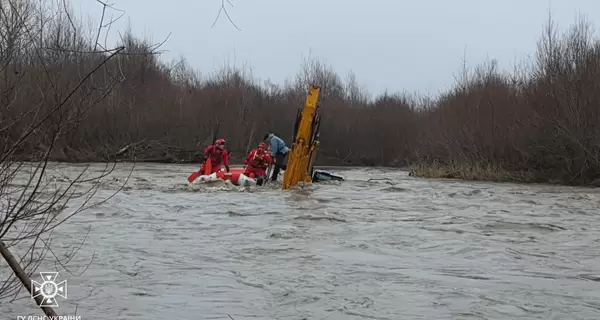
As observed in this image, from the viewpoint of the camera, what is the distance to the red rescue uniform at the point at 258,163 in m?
18.5

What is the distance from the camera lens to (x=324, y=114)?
5134 centimetres

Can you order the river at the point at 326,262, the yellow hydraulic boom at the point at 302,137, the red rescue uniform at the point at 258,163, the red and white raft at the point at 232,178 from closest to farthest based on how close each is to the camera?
the river at the point at 326,262 → the yellow hydraulic boom at the point at 302,137 → the red and white raft at the point at 232,178 → the red rescue uniform at the point at 258,163

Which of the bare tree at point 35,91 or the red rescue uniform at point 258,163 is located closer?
the bare tree at point 35,91

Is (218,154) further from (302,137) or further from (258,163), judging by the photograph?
(302,137)

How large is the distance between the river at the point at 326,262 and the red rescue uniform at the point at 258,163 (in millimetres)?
4328

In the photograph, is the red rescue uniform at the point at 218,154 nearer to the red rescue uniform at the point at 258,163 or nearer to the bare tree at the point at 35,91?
the red rescue uniform at the point at 258,163

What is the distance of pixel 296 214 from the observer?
1234 cm

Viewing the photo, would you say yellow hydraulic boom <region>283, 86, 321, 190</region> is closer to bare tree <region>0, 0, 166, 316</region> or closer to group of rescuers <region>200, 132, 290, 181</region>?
group of rescuers <region>200, 132, 290, 181</region>

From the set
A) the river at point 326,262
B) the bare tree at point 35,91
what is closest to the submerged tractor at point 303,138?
the river at point 326,262

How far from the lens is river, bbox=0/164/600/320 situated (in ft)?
18.2

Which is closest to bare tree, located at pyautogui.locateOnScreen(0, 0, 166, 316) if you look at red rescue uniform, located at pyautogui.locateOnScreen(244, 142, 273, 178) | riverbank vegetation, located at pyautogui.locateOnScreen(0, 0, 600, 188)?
riverbank vegetation, located at pyautogui.locateOnScreen(0, 0, 600, 188)

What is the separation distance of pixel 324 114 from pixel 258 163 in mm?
33098

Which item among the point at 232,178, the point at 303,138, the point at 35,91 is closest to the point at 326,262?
the point at 35,91

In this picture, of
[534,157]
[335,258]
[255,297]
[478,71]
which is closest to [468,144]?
[534,157]
